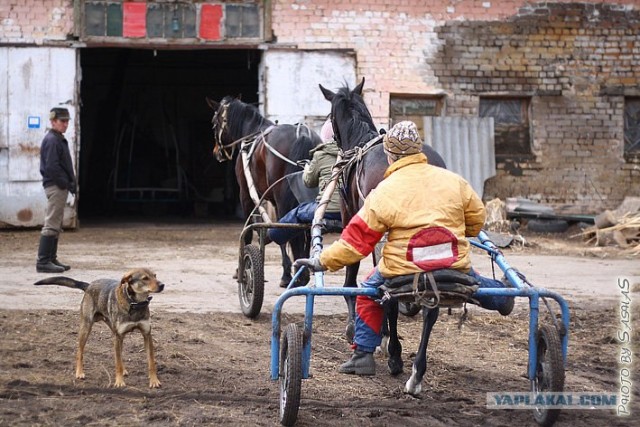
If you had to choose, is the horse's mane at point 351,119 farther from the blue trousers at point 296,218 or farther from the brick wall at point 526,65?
the brick wall at point 526,65

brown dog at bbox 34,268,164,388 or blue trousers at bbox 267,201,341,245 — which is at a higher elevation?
blue trousers at bbox 267,201,341,245

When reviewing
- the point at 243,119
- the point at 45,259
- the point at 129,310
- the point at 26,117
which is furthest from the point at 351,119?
the point at 26,117

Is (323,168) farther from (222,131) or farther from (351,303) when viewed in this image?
(222,131)

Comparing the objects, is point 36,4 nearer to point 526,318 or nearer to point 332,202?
point 332,202

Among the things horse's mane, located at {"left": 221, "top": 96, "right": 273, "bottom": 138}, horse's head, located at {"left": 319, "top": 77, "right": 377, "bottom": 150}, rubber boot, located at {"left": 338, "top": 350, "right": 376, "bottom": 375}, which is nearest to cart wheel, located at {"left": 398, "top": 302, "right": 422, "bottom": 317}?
rubber boot, located at {"left": 338, "top": 350, "right": 376, "bottom": 375}

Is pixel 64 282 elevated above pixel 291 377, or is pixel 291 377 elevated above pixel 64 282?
pixel 64 282

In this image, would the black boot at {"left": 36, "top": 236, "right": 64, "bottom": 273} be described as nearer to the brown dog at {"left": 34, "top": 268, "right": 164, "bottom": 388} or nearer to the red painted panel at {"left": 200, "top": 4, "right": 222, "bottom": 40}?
the brown dog at {"left": 34, "top": 268, "right": 164, "bottom": 388}

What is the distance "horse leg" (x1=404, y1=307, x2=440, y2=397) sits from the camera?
517 cm

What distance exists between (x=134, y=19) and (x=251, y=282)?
8.96m

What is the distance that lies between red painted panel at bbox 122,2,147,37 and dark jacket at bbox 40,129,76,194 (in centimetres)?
566

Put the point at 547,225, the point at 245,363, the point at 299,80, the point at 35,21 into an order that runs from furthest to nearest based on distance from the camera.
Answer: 1. the point at 547,225
2. the point at 299,80
3. the point at 35,21
4. the point at 245,363

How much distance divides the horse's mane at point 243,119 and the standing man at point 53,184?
184 centimetres

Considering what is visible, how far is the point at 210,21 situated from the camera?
15.8 m

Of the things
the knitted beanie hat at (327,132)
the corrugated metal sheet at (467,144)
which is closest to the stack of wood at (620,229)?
the corrugated metal sheet at (467,144)
